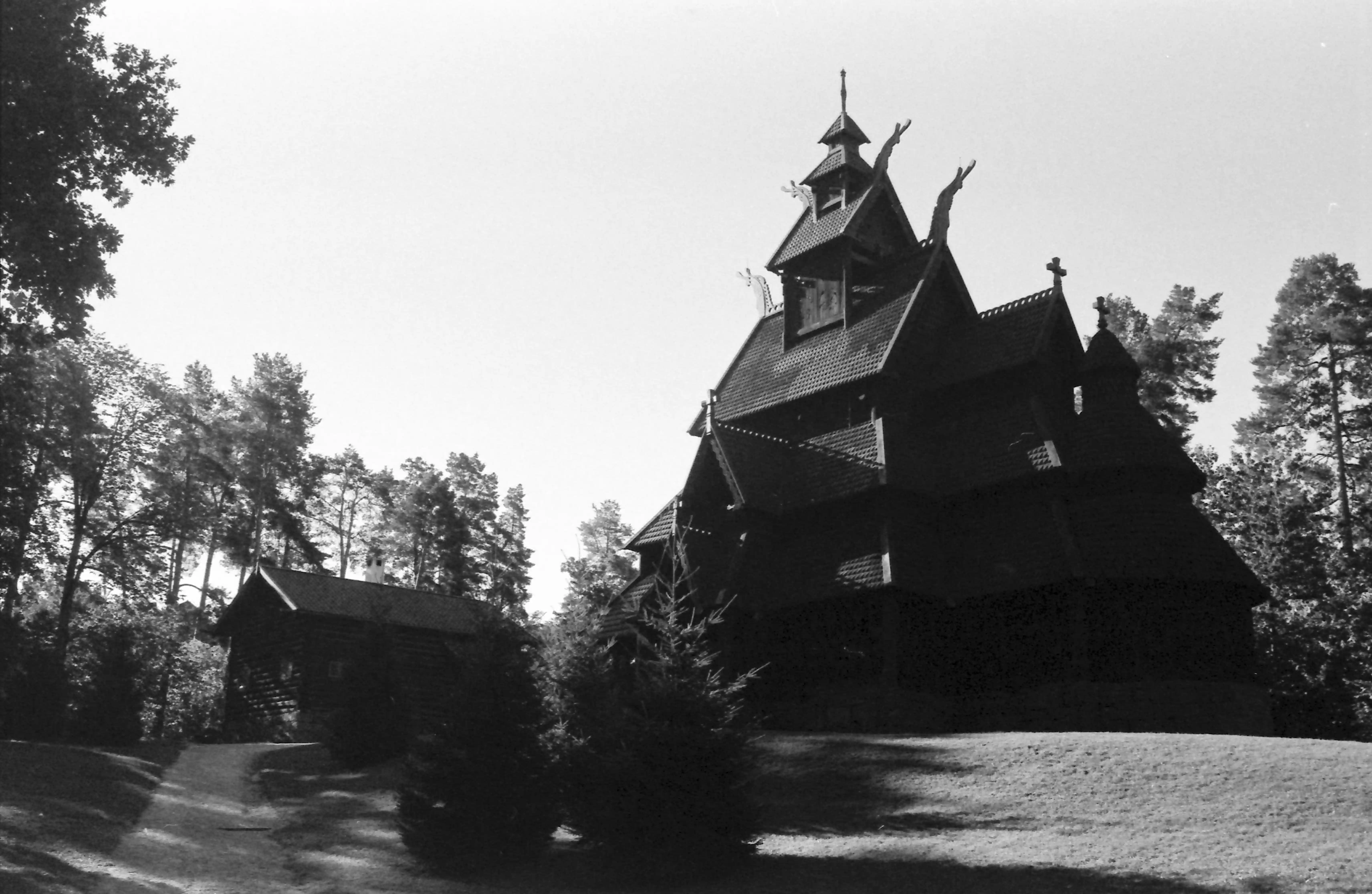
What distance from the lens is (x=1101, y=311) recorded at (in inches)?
1144

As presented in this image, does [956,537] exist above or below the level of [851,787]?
above

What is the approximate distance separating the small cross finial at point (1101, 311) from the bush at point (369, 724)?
786 inches

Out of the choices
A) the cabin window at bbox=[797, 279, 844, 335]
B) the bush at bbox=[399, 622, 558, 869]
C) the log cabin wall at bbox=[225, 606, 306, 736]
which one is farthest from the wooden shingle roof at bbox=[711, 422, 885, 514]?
the log cabin wall at bbox=[225, 606, 306, 736]

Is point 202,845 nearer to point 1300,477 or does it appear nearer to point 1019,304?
point 1019,304

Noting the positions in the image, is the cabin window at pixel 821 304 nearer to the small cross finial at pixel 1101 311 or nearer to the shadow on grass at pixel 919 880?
the small cross finial at pixel 1101 311

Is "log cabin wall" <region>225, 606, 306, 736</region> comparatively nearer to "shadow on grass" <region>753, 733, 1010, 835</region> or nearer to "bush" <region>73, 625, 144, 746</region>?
"bush" <region>73, 625, 144, 746</region>

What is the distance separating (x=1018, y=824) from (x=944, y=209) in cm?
2039

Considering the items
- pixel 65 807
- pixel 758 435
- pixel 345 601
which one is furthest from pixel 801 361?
pixel 65 807

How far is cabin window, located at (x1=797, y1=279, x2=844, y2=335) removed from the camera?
3350cm

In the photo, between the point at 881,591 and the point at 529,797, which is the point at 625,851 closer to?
the point at 529,797

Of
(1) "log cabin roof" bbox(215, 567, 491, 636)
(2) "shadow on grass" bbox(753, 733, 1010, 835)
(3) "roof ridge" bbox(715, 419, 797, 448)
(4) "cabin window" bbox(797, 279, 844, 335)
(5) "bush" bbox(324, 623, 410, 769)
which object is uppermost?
(4) "cabin window" bbox(797, 279, 844, 335)

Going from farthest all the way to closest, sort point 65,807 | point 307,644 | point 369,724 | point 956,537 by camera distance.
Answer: point 307,644 → point 369,724 → point 956,537 → point 65,807

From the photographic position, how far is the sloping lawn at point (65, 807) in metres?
16.2

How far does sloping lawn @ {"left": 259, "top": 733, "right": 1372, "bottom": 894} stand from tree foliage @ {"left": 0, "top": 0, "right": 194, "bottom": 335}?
434 inches
